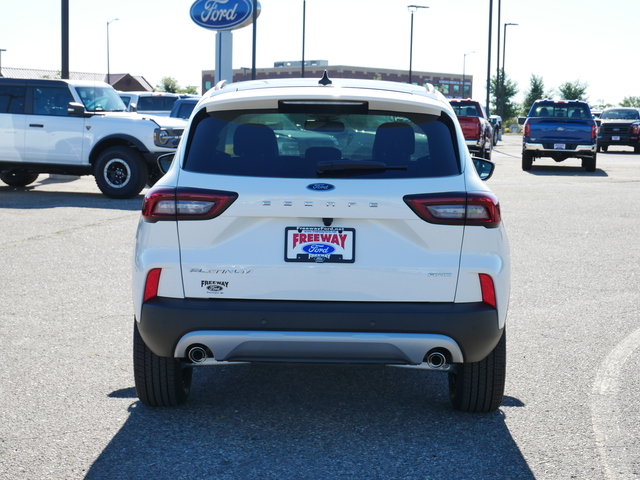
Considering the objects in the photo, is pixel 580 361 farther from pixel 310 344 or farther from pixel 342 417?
pixel 310 344

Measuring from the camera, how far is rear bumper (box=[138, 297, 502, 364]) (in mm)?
4008

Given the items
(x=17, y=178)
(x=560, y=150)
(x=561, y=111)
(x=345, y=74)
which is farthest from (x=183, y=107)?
(x=345, y=74)

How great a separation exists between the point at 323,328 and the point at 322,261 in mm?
304

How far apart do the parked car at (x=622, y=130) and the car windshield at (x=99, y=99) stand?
27322 millimetres

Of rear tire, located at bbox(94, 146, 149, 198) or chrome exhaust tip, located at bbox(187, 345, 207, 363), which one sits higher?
rear tire, located at bbox(94, 146, 149, 198)

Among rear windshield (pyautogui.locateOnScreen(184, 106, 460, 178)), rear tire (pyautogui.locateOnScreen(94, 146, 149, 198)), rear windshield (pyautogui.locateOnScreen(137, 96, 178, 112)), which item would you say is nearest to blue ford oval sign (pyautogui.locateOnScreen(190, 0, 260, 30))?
rear windshield (pyautogui.locateOnScreen(137, 96, 178, 112))

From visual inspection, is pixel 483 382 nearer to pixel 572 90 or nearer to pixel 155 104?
pixel 155 104

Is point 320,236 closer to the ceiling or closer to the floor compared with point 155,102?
closer to the floor

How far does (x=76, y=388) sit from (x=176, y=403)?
0.70 m

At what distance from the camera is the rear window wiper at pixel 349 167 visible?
4.10m

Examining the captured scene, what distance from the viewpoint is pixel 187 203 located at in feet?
13.4

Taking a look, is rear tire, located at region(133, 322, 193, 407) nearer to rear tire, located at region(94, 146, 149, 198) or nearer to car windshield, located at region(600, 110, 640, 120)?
rear tire, located at region(94, 146, 149, 198)

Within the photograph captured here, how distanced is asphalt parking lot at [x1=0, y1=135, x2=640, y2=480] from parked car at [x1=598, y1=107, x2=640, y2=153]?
105ft

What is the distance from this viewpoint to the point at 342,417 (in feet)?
15.1
